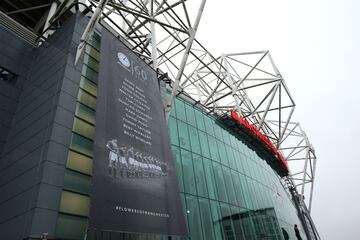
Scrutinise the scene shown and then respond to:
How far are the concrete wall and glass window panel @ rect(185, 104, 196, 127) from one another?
11.5m

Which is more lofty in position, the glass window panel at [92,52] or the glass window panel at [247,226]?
the glass window panel at [92,52]

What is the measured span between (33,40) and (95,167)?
11.5 m

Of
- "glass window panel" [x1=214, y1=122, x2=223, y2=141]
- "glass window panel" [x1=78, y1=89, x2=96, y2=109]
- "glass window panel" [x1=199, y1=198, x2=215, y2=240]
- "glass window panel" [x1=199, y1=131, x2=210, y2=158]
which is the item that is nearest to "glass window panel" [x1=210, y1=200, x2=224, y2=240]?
"glass window panel" [x1=199, y1=198, x2=215, y2=240]

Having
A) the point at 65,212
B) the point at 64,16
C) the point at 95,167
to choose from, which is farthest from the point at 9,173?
the point at 64,16

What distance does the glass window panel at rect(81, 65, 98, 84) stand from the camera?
46.8 ft

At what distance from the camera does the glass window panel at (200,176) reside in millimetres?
18781

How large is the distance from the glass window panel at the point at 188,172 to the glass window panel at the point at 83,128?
25.2 ft

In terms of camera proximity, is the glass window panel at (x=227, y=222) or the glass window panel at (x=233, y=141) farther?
the glass window panel at (x=233, y=141)

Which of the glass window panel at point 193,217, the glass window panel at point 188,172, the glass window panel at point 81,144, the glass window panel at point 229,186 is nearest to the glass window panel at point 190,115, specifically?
the glass window panel at point 188,172

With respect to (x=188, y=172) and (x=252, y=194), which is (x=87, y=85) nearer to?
(x=188, y=172)

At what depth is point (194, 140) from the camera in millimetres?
22016

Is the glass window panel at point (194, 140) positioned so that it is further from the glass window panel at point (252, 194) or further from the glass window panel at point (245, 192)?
the glass window panel at point (252, 194)

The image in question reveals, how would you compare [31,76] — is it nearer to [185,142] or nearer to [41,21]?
[41,21]

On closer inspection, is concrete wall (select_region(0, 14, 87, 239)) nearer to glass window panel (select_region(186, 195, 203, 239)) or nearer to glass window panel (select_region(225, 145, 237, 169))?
glass window panel (select_region(186, 195, 203, 239))
